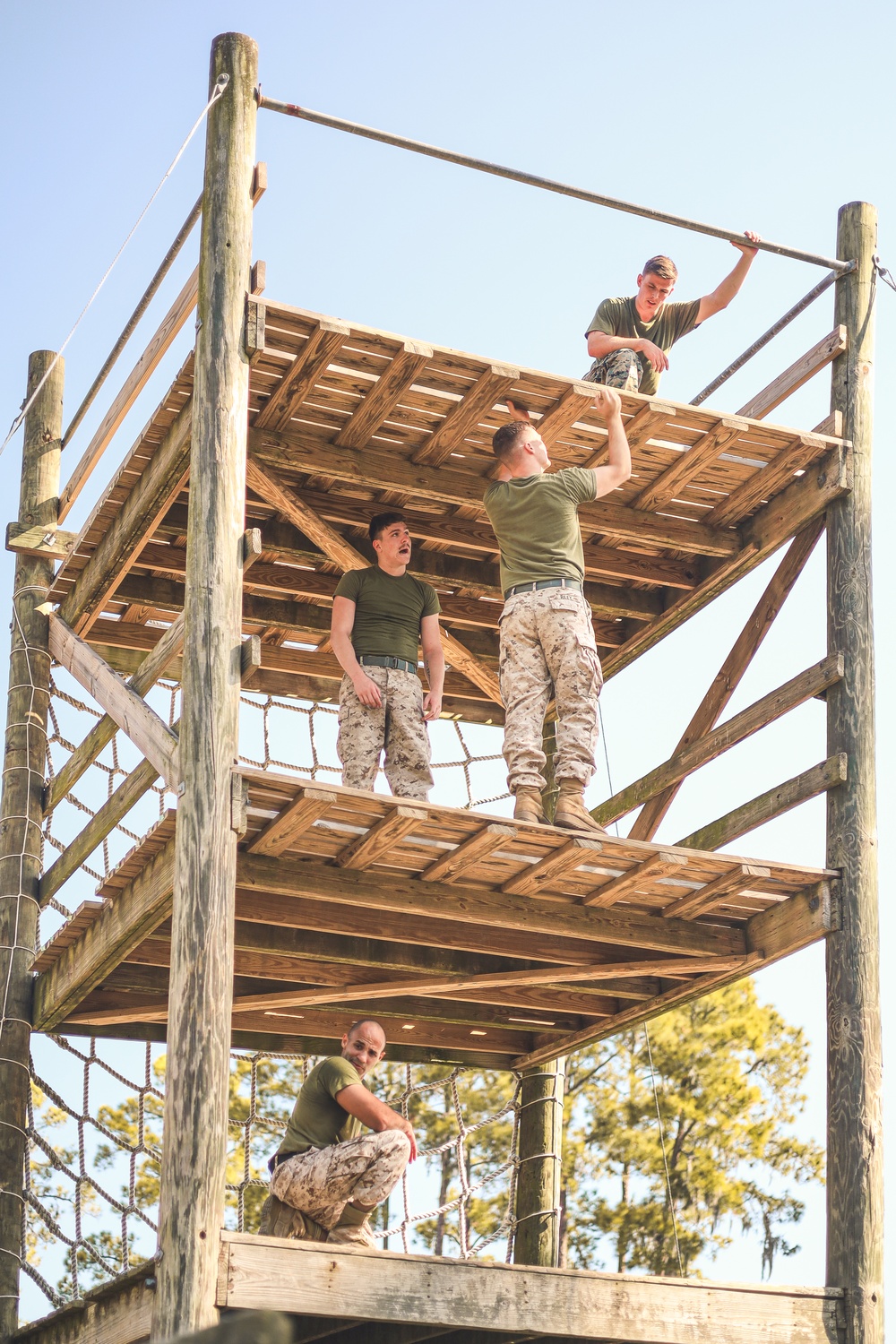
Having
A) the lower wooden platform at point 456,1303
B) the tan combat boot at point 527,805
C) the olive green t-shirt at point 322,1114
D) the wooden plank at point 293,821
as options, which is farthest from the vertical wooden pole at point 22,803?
the tan combat boot at point 527,805

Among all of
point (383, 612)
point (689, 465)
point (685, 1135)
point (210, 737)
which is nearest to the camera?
point (210, 737)

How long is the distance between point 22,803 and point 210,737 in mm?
3472

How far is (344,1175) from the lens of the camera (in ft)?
23.9

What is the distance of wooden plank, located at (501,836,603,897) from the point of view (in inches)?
298

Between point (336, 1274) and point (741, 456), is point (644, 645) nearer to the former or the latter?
point (741, 456)

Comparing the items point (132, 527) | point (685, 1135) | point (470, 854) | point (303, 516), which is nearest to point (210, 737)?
point (470, 854)

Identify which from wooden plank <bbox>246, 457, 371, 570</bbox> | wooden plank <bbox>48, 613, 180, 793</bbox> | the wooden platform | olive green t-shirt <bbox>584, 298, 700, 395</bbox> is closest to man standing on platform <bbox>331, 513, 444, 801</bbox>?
wooden plank <bbox>246, 457, 371, 570</bbox>

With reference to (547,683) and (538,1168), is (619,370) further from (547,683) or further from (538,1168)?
(538,1168)

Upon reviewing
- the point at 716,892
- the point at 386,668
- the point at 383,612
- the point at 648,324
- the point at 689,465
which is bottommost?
the point at 716,892

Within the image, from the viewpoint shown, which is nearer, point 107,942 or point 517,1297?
point 517,1297

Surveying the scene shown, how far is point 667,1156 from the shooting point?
2236 centimetres

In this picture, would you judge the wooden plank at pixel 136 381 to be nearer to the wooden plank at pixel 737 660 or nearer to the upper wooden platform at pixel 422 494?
the upper wooden platform at pixel 422 494

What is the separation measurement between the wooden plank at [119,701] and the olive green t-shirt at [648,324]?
2931 millimetres

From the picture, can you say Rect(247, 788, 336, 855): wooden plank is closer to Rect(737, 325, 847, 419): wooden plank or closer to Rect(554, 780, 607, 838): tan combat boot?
Rect(554, 780, 607, 838): tan combat boot
